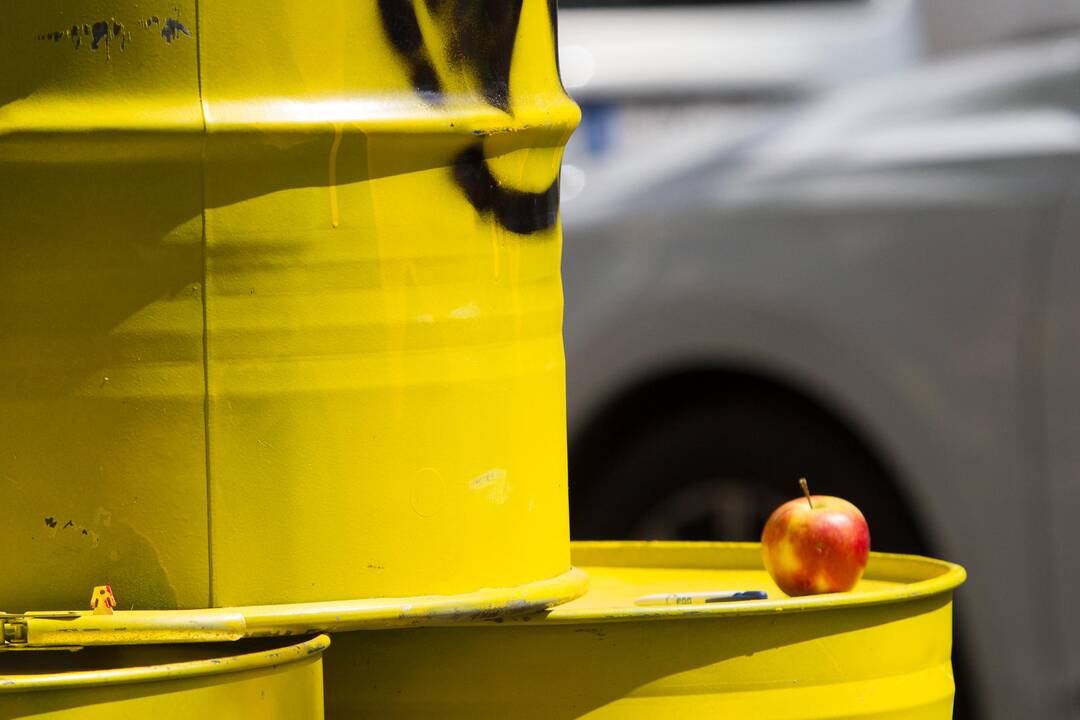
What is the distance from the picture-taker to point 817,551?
2855 mm

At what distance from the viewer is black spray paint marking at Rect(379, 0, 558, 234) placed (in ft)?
8.36

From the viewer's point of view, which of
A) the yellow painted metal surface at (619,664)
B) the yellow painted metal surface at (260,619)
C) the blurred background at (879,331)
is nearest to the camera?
the yellow painted metal surface at (260,619)

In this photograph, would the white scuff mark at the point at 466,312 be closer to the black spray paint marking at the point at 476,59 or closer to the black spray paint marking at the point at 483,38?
the black spray paint marking at the point at 476,59

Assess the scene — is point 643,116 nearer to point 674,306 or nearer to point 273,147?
point 674,306

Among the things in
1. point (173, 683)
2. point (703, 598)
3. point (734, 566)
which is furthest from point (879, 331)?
point (173, 683)

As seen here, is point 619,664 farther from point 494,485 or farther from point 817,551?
point 817,551

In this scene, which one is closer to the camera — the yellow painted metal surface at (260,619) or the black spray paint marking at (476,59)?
the yellow painted metal surface at (260,619)

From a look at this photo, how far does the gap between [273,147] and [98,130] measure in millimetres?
197

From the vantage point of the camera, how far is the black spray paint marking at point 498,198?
2584 mm

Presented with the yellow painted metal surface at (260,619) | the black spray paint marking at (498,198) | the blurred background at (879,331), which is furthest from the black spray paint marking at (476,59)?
the blurred background at (879,331)

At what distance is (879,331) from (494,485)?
2.37 m

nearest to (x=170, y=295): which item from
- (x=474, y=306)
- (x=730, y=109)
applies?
(x=474, y=306)

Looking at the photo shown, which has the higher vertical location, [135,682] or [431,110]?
[431,110]

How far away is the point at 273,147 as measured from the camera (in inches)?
96.9
